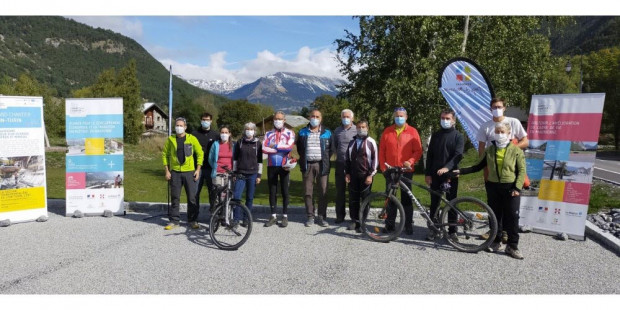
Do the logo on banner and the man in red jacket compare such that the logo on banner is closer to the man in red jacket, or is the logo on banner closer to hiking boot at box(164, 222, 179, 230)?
the man in red jacket

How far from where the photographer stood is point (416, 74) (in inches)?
475

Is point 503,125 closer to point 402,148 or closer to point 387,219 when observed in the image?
point 402,148

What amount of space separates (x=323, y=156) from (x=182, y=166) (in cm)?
244

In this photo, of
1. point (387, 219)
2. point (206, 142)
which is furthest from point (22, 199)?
point (387, 219)

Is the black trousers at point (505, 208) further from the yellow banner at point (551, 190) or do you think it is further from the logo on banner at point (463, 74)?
the logo on banner at point (463, 74)

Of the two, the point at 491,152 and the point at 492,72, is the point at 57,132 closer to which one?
the point at 492,72

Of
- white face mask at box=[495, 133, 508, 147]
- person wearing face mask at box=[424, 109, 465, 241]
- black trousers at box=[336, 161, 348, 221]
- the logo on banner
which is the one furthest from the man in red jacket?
the logo on banner

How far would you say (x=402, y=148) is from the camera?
6.13m

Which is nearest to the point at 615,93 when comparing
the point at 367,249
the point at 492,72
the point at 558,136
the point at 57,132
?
the point at 492,72

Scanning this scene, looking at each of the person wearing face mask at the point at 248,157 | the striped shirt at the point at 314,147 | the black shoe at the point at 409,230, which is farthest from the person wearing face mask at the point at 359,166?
the person wearing face mask at the point at 248,157

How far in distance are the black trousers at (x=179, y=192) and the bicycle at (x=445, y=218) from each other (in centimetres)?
291

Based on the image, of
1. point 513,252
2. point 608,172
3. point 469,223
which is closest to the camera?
point 513,252

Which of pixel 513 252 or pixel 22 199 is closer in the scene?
pixel 513 252

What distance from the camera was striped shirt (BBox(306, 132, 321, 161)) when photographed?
21.9 ft
